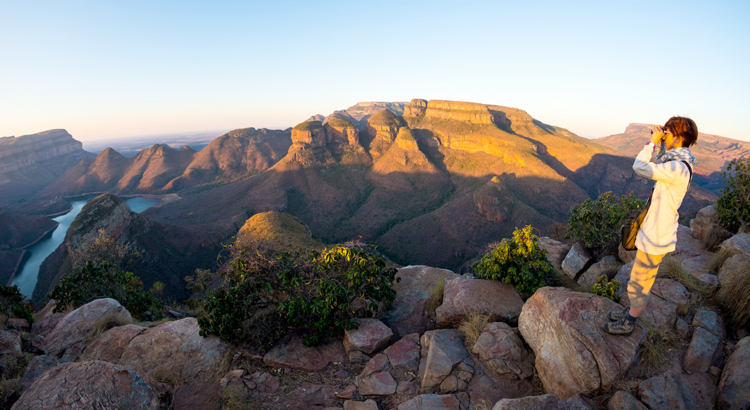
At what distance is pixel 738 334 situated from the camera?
Result: 4.66 metres

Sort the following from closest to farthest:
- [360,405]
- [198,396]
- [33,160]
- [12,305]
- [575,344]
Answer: [575,344] < [360,405] < [198,396] < [12,305] < [33,160]

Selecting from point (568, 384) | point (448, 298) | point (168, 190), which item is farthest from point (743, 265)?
point (168, 190)

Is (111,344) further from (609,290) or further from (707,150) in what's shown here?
(707,150)

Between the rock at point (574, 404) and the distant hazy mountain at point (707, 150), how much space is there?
7847 centimetres

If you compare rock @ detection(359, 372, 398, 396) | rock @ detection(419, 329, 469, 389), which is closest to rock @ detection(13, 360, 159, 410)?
rock @ detection(359, 372, 398, 396)

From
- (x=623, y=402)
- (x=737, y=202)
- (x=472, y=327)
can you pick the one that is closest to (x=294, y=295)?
(x=472, y=327)

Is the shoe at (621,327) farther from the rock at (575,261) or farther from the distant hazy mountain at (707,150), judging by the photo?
the distant hazy mountain at (707,150)

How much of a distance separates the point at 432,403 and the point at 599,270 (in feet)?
22.1

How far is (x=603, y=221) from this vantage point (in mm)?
9258

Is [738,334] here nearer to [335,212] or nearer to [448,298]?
[448,298]

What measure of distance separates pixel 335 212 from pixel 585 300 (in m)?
64.3

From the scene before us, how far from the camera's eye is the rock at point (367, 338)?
245 inches

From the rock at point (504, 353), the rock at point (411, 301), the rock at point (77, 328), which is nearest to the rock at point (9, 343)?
the rock at point (77, 328)

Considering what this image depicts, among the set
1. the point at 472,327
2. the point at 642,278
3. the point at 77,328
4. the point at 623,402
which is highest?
the point at 642,278
